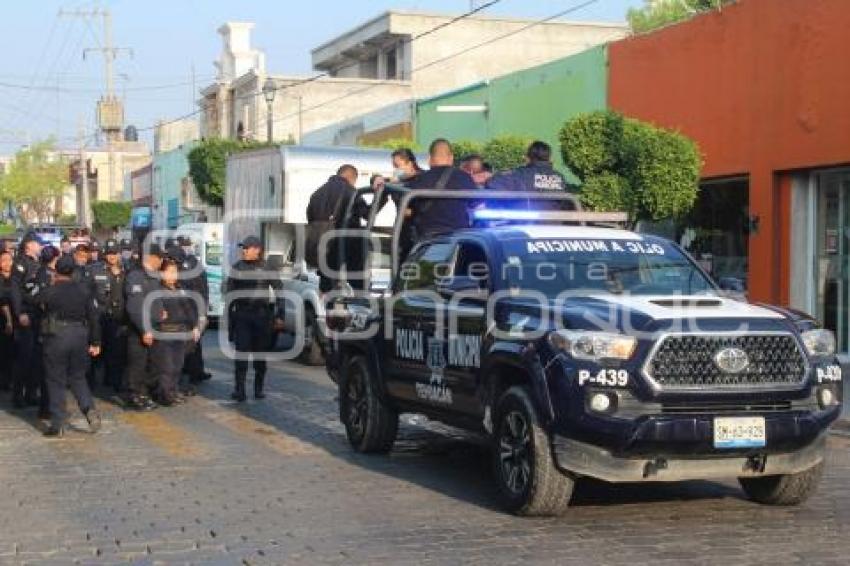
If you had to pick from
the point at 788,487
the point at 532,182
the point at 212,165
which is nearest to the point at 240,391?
the point at 532,182

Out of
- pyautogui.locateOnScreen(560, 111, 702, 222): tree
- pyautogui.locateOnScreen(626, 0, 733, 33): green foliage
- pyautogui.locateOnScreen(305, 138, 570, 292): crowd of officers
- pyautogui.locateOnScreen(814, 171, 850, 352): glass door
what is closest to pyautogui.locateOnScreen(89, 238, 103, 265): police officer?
pyautogui.locateOnScreen(305, 138, 570, 292): crowd of officers

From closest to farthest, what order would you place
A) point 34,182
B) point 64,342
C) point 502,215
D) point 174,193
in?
point 502,215 → point 64,342 → point 174,193 → point 34,182

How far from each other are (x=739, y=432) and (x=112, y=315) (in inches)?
371

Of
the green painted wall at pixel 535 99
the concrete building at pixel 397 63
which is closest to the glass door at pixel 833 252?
the green painted wall at pixel 535 99

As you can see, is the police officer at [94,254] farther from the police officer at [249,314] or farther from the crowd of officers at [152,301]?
the police officer at [249,314]

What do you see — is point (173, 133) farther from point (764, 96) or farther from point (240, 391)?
point (240, 391)

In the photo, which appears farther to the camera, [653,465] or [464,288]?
[464,288]

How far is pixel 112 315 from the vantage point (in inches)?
571

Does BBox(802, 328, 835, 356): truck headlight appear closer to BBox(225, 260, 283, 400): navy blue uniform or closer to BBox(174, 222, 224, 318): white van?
BBox(225, 260, 283, 400): navy blue uniform

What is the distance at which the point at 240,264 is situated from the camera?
45.1ft

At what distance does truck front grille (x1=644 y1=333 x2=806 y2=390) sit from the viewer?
273 inches

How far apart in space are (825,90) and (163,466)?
10.7m

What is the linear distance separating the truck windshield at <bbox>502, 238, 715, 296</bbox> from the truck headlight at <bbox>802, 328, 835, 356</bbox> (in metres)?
0.93

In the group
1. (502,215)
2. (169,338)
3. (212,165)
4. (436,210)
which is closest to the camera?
(502,215)
